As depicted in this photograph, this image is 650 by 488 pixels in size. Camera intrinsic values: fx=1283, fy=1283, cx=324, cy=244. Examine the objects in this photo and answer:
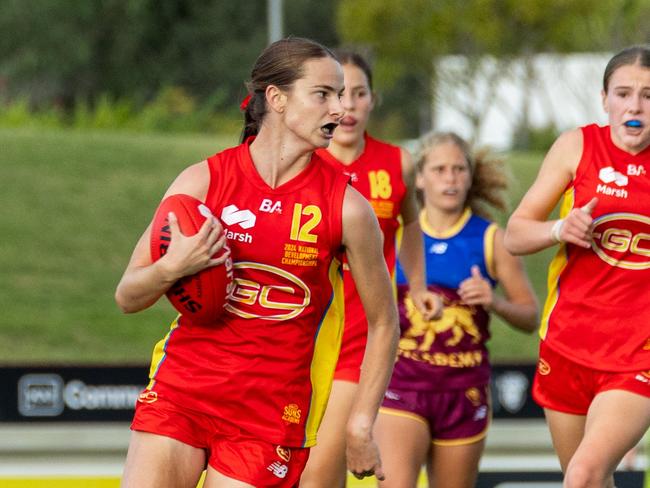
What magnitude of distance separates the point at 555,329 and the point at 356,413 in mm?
1228

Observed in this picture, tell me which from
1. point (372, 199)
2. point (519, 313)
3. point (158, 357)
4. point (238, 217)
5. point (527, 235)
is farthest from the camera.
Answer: point (519, 313)

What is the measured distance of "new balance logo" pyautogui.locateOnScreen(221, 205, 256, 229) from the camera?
12.8 feet

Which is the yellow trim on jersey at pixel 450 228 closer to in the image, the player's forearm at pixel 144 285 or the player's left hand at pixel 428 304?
the player's left hand at pixel 428 304

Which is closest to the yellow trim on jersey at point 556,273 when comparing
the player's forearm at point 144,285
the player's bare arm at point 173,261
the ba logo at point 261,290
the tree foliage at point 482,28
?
the ba logo at point 261,290

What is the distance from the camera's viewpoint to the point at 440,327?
5719 mm

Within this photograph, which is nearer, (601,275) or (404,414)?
(601,275)

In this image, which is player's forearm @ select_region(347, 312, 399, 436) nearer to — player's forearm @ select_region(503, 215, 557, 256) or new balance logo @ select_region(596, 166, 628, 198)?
player's forearm @ select_region(503, 215, 557, 256)

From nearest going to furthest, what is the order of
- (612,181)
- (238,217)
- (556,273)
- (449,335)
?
(238,217), (612,181), (556,273), (449,335)

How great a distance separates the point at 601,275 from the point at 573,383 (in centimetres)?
43

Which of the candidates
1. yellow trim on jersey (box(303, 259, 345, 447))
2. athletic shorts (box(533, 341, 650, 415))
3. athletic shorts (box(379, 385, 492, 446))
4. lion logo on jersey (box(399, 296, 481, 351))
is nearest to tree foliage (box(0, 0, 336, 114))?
lion logo on jersey (box(399, 296, 481, 351))

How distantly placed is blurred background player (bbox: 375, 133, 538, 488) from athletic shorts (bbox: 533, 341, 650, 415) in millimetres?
706

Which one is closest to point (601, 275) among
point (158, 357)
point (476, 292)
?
point (476, 292)

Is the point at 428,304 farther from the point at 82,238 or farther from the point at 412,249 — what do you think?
the point at 82,238

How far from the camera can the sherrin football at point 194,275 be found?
3730 mm
